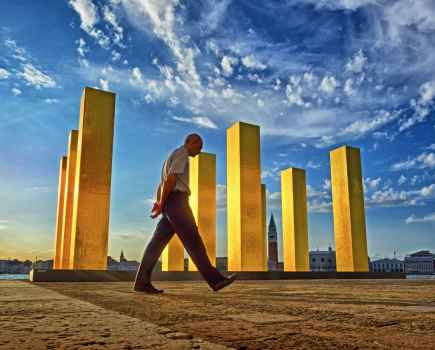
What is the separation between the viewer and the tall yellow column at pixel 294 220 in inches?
794

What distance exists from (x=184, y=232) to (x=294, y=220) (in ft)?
54.7

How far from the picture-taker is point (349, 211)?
16984 millimetres

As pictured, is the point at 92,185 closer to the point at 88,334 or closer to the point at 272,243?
the point at 88,334

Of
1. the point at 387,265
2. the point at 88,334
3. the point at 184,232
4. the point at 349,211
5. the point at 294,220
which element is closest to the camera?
the point at 88,334

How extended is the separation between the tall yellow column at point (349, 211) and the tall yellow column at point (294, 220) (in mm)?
2738

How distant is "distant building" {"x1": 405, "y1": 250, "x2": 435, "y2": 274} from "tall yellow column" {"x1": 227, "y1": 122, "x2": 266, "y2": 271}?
473 ft

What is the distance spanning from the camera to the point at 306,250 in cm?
2034

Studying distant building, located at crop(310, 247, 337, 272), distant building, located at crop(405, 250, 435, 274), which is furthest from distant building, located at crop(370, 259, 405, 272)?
distant building, located at crop(310, 247, 337, 272)

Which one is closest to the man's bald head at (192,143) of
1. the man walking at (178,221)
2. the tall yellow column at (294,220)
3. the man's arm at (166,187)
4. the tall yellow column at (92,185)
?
the man walking at (178,221)

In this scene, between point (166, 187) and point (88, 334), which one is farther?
point (166, 187)

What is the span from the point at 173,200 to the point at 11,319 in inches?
98.8

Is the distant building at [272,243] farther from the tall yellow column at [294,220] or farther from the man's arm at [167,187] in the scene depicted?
the man's arm at [167,187]

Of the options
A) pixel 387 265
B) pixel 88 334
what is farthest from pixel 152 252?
pixel 387 265

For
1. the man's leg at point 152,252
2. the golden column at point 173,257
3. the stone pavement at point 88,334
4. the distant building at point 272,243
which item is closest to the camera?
the stone pavement at point 88,334
